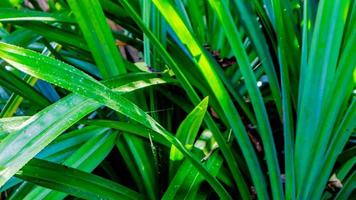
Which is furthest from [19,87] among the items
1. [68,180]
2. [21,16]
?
[68,180]

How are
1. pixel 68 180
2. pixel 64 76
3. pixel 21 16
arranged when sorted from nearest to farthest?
pixel 64 76 → pixel 68 180 → pixel 21 16

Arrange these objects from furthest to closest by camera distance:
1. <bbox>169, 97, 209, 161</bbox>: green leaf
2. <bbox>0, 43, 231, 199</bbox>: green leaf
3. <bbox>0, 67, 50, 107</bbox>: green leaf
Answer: <bbox>0, 67, 50, 107</bbox>: green leaf < <bbox>169, 97, 209, 161</bbox>: green leaf < <bbox>0, 43, 231, 199</bbox>: green leaf

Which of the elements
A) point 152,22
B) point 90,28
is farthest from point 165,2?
point 152,22

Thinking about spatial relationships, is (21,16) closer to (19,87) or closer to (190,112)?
(19,87)

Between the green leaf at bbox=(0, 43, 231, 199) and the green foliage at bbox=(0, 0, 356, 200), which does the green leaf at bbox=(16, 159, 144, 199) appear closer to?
the green foliage at bbox=(0, 0, 356, 200)

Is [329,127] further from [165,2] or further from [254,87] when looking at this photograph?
[165,2]

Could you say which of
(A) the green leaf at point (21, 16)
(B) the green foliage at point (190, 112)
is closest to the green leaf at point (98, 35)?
(B) the green foliage at point (190, 112)

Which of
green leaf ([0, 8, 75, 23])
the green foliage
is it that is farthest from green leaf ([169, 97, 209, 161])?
green leaf ([0, 8, 75, 23])

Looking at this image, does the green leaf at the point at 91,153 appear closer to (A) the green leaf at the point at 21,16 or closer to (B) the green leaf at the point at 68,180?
(B) the green leaf at the point at 68,180
